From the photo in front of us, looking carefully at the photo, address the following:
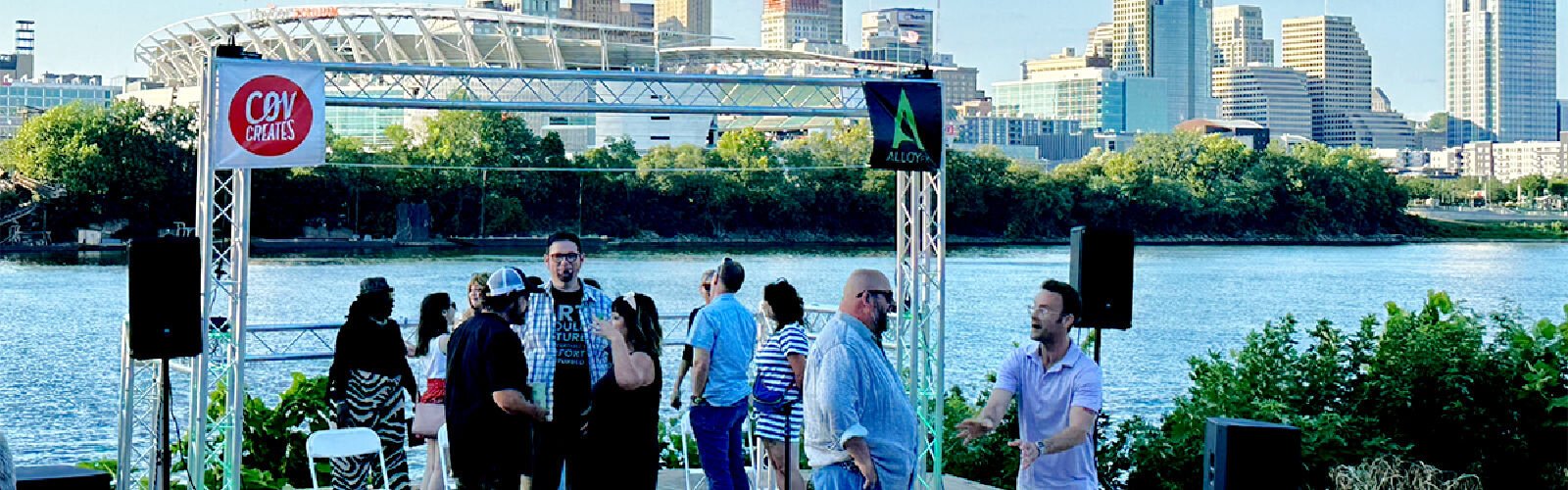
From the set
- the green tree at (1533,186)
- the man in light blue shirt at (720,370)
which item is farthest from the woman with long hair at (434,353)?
the green tree at (1533,186)

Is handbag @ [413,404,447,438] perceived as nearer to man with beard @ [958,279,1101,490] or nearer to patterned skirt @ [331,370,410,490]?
patterned skirt @ [331,370,410,490]

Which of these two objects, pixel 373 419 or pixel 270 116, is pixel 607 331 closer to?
pixel 373 419

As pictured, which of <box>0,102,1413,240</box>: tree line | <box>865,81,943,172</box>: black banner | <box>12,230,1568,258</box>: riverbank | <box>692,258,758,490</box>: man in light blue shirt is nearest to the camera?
<box>692,258,758,490</box>: man in light blue shirt

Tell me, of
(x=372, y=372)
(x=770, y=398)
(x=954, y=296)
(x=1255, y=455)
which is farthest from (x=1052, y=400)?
(x=954, y=296)

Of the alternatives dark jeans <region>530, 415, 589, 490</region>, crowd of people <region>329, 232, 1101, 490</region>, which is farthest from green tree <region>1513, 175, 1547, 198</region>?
dark jeans <region>530, 415, 589, 490</region>

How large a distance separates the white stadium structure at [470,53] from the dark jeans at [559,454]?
87605 mm

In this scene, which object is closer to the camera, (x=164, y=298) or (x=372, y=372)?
(x=164, y=298)

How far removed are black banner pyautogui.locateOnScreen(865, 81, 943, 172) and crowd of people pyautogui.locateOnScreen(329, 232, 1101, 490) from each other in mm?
1853

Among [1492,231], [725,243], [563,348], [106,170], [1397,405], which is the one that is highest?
[106,170]

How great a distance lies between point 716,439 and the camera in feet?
26.0

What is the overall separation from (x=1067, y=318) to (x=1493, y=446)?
6.37 metres

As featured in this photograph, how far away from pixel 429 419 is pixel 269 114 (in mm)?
2341

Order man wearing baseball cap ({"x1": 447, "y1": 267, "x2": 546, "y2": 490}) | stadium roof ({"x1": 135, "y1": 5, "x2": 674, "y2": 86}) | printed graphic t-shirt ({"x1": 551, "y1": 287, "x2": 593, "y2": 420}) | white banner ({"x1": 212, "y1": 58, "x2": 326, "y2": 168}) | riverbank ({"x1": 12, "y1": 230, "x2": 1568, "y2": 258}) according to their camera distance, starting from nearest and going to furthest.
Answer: man wearing baseball cap ({"x1": 447, "y1": 267, "x2": 546, "y2": 490}) → printed graphic t-shirt ({"x1": 551, "y1": 287, "x2": 593, "y2": 420}) → white banner ({"x1": 212, "y1": 58, "x2": 326, "y2": 168}) → riverbank ({"x1": 12, "y1": 230, "x2": 1568, "y2": 258}) → stadium roof ({"x1": 135, "y1": 5, "x2": 674, "y2": 86})

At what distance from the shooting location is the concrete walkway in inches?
394
